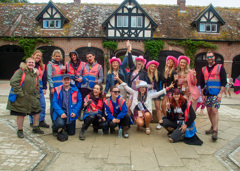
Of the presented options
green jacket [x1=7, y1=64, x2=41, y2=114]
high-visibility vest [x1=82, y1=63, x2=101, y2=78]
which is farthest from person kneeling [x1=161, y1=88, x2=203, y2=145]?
green jacket [x1=7, y1=64, x2=41, y2=114]

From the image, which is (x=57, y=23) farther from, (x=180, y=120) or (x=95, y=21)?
(x=180, y=120)

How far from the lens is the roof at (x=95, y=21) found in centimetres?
1581

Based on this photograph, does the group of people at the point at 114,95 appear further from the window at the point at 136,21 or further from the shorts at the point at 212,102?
the window at the point at 136,21

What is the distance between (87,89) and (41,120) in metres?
1.37

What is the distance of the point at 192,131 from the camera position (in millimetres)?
3895

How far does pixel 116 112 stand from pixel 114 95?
1.34ft

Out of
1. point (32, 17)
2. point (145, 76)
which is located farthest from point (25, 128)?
point (32, 17)

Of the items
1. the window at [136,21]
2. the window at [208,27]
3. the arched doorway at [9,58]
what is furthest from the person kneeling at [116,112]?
the arched doorway at [9,58]

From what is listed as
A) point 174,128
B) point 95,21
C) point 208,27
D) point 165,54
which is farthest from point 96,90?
point 208,27

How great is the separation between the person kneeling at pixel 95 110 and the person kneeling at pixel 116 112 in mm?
153

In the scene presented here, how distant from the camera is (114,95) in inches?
167

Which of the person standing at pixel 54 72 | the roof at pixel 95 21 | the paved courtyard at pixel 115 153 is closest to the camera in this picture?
the paved courtyard at pixel 115 153

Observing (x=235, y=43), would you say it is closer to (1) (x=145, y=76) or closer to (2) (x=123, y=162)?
(1) (x=145, y=76)

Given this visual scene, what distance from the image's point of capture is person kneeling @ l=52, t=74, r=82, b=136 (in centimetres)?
407
